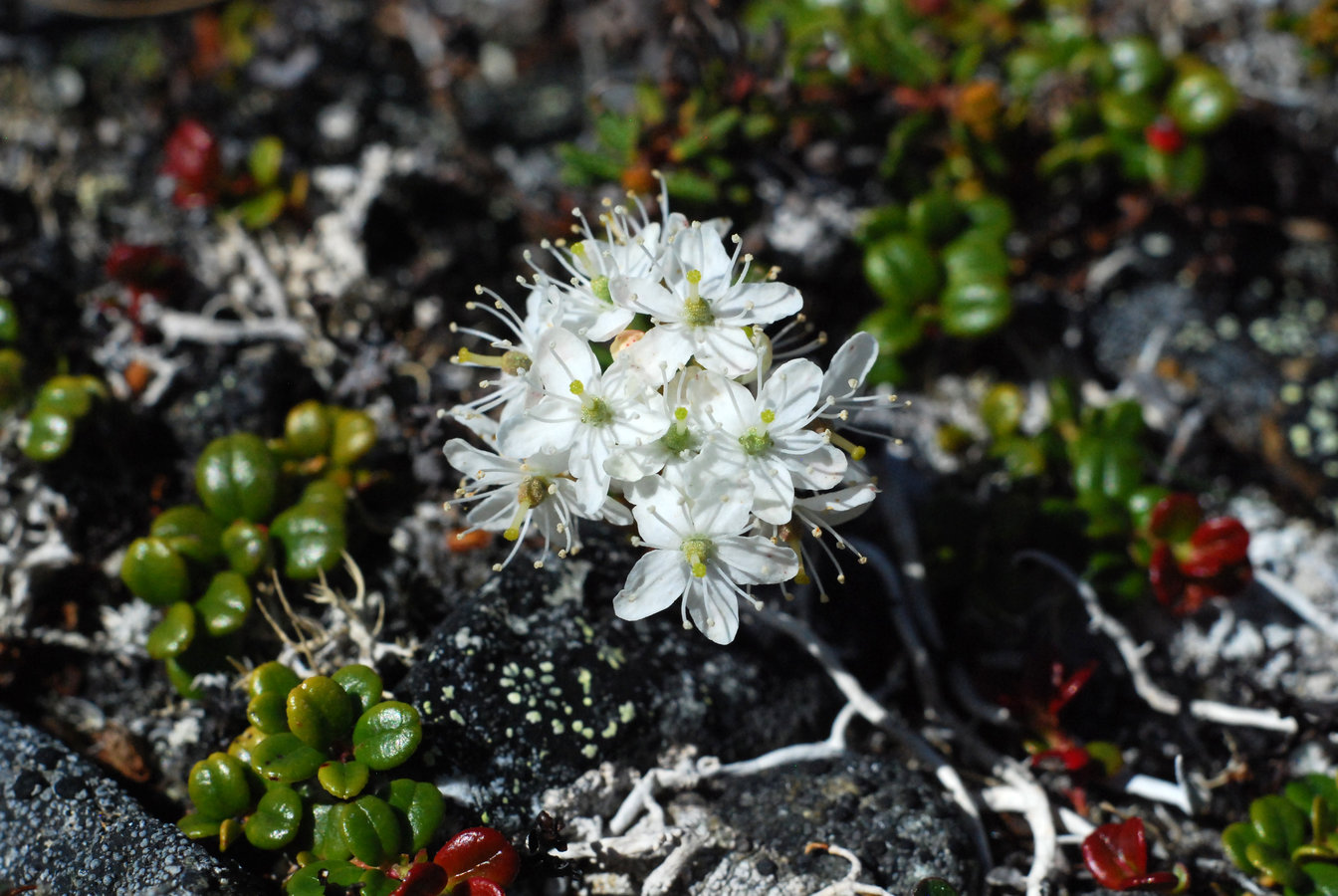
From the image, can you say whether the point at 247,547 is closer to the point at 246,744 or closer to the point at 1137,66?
the point at 246,744

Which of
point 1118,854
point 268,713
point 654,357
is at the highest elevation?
point 654,357

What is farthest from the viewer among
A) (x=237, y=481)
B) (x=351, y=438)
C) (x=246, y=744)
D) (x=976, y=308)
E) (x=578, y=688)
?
(x=976, y=308)

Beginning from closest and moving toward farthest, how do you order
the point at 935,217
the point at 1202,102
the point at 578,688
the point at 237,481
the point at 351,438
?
the point at 578,688 → the point at 237,481 → the point at 351,438 → the point at 935,217 → the point at 1202,102

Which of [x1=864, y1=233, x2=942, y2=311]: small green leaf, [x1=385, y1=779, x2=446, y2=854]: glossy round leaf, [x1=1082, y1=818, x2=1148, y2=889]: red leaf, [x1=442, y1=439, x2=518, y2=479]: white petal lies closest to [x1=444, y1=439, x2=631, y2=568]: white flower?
[x1=442, y1=439, x2=518, y2=479]: white petal

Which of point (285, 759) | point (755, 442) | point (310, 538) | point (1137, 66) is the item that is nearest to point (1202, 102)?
point (1137, 66)

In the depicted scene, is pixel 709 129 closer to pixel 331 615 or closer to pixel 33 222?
pixel 331 615

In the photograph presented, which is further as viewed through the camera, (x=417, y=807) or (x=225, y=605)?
(x=225, y=605)

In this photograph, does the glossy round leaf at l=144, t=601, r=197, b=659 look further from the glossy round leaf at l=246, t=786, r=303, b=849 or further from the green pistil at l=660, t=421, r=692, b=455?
the green pistil at l=660, t=421, r=692, b=455

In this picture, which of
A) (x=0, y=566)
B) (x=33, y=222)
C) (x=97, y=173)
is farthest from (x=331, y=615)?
(x=97, y=173)
